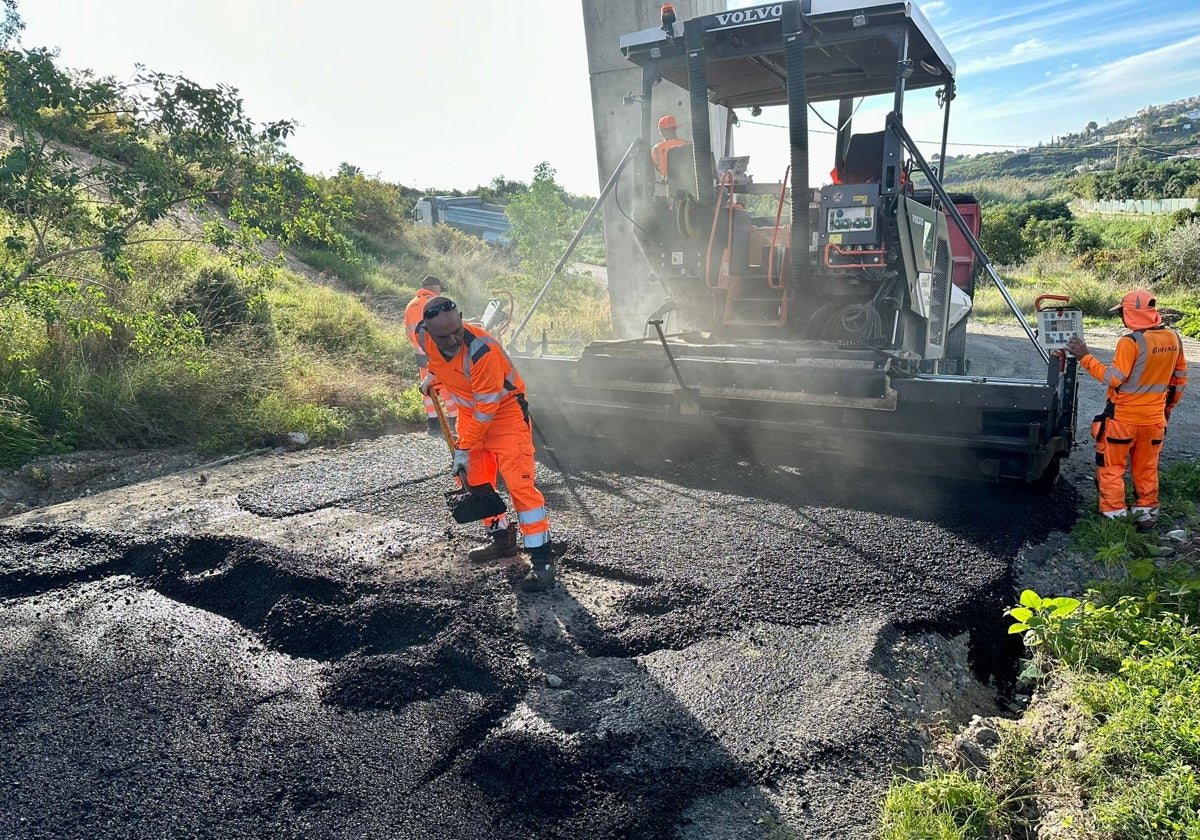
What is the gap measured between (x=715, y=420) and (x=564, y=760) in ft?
10.3

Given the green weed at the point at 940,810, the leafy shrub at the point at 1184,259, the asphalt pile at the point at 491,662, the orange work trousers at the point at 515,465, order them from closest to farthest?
1. the green weed at the point at 940,810
2. the asphalt pile at the point at 491,662
3. the orange work trousers at the point at 515,465
4. the leafy shrub at the point at 1184,259

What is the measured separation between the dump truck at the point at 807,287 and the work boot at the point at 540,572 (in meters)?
1.90

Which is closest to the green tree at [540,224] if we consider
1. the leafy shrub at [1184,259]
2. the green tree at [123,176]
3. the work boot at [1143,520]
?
the green tree at [123,176]

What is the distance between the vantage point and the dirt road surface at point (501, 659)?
230cm

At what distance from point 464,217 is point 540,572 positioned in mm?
27699

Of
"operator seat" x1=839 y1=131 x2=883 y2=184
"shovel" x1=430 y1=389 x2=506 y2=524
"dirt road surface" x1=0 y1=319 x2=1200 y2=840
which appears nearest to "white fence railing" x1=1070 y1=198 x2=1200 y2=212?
"operator seat" x1=839 y1=131 x2=883 y2=184

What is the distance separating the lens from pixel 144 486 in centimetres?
554

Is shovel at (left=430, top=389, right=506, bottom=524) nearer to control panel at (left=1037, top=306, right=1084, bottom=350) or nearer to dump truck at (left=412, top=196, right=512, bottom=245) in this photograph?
control panel at (left=1037, top=306, right=1084, bottom=350)

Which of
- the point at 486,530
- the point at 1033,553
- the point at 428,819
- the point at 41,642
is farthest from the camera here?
the point at 486,530

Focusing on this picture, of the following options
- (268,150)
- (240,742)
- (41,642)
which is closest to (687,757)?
(240,742)

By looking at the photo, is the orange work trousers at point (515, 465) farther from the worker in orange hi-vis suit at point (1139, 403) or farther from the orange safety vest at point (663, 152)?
the worker in orange hi-vis suit at point (1139, 403)

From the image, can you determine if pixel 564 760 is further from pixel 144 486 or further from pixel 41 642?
pixel 144 486

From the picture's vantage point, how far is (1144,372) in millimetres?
4258

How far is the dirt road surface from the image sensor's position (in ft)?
7.54
